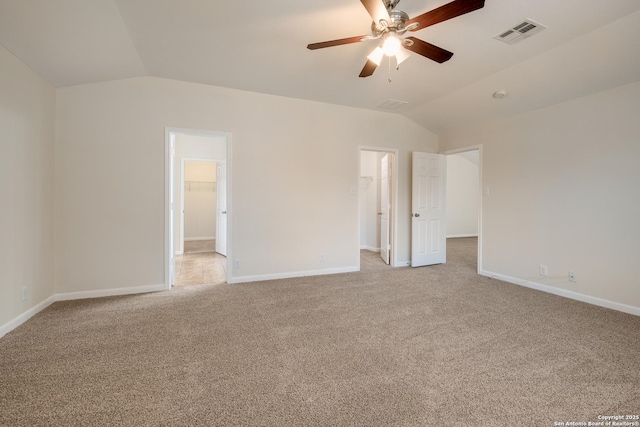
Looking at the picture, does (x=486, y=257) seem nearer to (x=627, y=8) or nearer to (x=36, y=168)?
(x=627, y=8)

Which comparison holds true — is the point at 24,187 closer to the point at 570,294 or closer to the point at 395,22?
the point at 395,22

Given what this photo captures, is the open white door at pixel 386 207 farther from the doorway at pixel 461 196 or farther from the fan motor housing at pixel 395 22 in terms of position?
the doorway at pixel 461 196

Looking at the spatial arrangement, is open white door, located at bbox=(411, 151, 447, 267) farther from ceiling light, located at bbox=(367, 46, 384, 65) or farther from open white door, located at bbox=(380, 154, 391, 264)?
ceiling light, located at bbox=(367, 46, 384, 65)

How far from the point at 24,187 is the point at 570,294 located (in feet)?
20.3

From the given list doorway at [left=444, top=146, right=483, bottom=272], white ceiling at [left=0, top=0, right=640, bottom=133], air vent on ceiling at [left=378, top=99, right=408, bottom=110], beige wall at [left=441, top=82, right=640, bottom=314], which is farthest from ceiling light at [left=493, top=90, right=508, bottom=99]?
doorway at [left=444, top=146, right=483, bottom=272]

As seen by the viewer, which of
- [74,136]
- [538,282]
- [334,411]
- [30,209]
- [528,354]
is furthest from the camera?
[538,282]

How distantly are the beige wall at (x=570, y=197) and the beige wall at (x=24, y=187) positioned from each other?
5.81 m

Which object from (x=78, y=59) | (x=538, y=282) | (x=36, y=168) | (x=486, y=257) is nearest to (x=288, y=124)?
(x=78, y=59)

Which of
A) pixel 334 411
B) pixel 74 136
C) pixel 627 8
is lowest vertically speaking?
pixel 334 411

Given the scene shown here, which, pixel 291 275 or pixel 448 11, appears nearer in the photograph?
pixel 448 11

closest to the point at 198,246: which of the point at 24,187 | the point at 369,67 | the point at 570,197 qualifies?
the point at 24,187

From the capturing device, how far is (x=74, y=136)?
322cm

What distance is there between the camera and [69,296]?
10.6 ft

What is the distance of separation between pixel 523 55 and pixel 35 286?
18.6 ft
